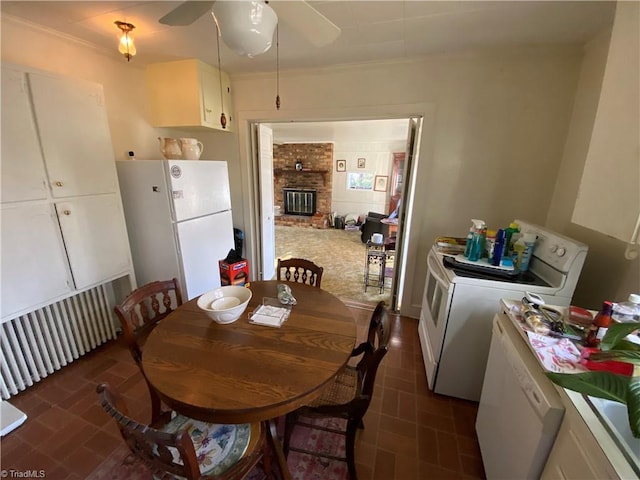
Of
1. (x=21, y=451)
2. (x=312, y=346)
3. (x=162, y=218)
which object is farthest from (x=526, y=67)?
(x=21, y=451)

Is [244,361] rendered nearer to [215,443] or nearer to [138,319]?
[215,443]

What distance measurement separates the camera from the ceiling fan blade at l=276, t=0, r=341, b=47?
3.50ft

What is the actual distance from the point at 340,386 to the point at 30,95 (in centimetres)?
238

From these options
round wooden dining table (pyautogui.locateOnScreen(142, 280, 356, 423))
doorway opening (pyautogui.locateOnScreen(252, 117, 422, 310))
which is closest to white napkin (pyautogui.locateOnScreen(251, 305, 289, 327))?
round wooden dining table (pyautogui.locateOnScreen(142, 280, 356, 423))

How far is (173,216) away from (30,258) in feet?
2.78

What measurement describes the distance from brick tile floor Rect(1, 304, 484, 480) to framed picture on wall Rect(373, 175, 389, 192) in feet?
18.1

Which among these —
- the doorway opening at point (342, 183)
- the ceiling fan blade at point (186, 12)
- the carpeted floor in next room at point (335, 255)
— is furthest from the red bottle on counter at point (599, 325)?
the doorway opening at point (342, 183)

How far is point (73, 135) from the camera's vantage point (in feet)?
5.68

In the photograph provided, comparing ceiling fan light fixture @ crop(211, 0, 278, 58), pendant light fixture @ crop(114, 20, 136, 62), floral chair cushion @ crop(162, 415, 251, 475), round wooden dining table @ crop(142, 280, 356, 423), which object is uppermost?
pendant light fixture @ crop(114, 20, 136, 62)

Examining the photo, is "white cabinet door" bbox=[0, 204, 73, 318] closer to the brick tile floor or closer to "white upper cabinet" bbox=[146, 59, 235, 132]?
the brick tile floor

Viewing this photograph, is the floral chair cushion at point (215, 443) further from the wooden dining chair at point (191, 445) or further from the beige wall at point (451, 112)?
the beige wall at point (451, 112)

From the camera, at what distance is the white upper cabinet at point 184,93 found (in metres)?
2.39

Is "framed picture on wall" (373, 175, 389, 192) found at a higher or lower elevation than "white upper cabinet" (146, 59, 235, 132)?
lower

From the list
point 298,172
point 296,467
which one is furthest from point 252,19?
point 298,172
